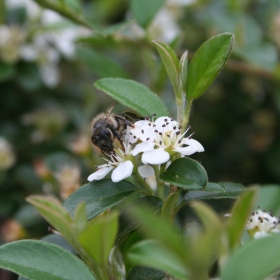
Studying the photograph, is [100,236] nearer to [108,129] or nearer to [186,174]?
[186,174]

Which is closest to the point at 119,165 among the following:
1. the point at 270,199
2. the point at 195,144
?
the point at 195,144

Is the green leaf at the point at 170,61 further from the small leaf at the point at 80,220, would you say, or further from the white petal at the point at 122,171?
the small leaf at the point at 80,220

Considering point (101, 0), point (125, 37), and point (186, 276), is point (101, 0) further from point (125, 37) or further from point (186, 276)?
point (186, 276)

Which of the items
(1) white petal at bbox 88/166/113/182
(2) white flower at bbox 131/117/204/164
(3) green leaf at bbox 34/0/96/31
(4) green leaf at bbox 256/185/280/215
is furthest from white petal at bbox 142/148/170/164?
(3) green leaf at bbox 34/0/96/31

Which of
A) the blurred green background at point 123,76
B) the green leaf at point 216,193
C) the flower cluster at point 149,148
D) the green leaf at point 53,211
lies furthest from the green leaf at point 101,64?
the green leaf at point 53,211

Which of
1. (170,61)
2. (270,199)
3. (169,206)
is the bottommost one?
(270,199)

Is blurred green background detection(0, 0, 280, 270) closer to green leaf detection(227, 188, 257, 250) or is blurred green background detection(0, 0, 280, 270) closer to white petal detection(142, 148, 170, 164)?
white petal detection(142, 148, 170, 164)

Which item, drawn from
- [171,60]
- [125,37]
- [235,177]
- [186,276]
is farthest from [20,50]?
[186,276]
